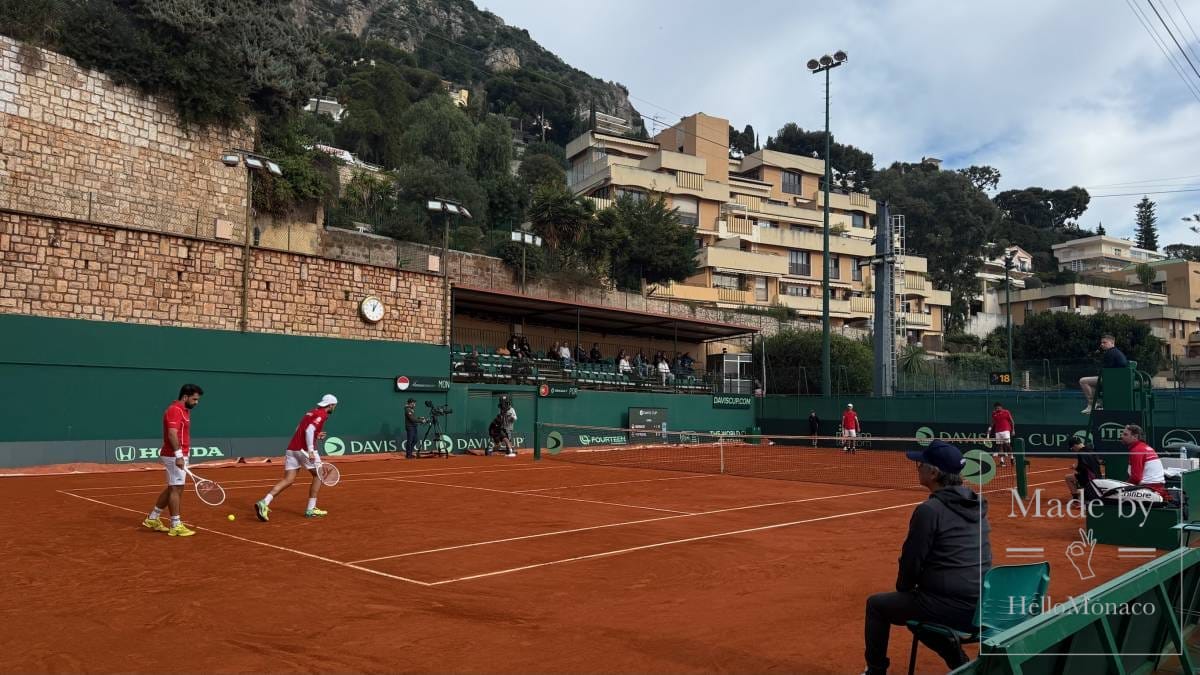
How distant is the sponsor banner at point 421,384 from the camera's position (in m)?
28.0

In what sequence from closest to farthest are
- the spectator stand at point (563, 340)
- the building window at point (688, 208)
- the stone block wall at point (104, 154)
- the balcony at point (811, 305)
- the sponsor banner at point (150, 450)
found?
the sponsor banner at point (150, 450)
the stone block wall at point (104, 154)
the spectator stand at point (563, 340)
the building window at point (688, 208)
the balcony at point (811, 305)

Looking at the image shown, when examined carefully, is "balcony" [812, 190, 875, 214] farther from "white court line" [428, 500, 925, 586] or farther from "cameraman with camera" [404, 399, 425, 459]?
"white court line" [428, 500, 925, 586]

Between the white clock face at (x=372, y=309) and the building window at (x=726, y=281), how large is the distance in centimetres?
3797

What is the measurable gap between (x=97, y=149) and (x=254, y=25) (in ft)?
30.7

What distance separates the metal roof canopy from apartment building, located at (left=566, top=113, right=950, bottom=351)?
1379 centimetres

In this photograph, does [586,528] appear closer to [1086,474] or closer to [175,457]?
[175,457]

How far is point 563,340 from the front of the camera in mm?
38938

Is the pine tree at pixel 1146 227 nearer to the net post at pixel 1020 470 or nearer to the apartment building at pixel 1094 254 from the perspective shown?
the apartment building at pixel 1094 254

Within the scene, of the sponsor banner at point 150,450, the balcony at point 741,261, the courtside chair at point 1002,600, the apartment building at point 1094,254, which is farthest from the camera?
the apartment building at point 1094,254

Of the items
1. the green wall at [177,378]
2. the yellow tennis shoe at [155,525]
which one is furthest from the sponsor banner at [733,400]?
the yellow tennis shoe at [155,525]

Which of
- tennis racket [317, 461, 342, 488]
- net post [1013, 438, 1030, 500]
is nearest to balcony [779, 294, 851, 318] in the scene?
net post [1013, 438, 1030, 500]

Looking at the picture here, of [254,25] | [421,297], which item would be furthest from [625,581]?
[254,25]

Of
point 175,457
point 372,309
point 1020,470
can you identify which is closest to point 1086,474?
point 1020,470

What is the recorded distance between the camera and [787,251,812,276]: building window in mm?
68000
